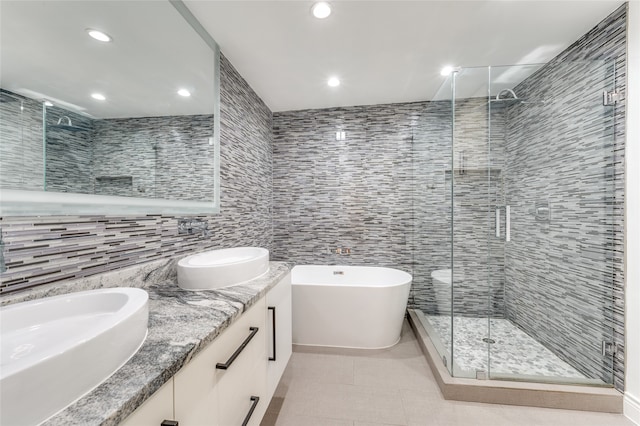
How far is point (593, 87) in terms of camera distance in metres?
1.78

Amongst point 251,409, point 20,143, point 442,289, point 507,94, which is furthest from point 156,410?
point 507,94

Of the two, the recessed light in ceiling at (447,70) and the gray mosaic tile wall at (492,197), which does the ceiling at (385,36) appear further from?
the gray mosaic tile wall at (492,197)

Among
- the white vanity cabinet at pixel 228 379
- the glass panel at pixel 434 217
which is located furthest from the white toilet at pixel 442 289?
the white vanity cabinet at pixel 228 379

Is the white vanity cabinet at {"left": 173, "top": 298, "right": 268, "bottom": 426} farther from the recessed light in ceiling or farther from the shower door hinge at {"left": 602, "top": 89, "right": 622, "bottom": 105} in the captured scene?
the shower door hinge at {"left": 602, "top": 89, "right": 622, "bottom": 105}

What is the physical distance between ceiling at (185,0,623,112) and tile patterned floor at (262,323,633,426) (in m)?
2.52

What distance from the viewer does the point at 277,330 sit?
1538mm

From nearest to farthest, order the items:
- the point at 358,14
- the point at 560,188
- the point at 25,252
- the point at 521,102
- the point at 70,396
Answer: the point at 70,396 → the point at 25,252 → the point at 358,14 → the point at 560,188 → the point at 521,102

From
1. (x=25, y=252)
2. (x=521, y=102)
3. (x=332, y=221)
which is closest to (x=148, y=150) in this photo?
(x=25, y=252)

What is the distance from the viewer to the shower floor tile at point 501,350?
1.86 metres

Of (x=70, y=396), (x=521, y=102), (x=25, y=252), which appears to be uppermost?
(x=521, y=102)

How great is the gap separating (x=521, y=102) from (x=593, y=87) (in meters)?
0.64

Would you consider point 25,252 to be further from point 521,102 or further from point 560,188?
point 521,102

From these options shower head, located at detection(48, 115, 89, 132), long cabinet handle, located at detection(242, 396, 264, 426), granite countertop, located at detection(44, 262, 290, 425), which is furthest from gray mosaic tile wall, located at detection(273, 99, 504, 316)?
shower head, located at detection(48, 115, 89, 132)

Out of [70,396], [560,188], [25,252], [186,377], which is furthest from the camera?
[560,188]
